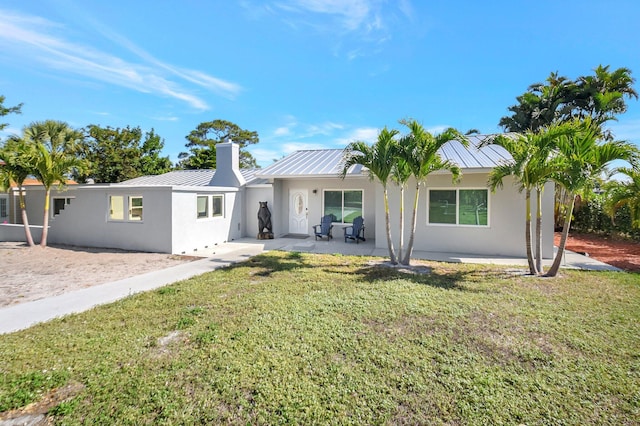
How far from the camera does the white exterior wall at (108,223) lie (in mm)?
10617

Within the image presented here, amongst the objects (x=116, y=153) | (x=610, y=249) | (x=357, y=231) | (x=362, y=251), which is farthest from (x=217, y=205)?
(x=116, y=153)

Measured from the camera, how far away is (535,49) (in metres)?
14.5

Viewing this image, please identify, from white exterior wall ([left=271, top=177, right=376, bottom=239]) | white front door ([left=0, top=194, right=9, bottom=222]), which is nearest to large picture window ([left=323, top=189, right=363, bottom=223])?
white exterior wall ([left=271, top=177, right=376, bottom=239])

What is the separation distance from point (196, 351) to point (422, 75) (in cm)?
1608

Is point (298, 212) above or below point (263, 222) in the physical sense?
above

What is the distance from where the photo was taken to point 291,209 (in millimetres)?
14867

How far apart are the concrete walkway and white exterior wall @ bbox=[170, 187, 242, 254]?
51cm

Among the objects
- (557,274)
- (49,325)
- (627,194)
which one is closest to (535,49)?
(627,194)

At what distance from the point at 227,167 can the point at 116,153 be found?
54.5 feet

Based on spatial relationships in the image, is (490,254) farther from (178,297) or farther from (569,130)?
(178,297)

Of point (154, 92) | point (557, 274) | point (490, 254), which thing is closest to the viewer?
point (557, 274)

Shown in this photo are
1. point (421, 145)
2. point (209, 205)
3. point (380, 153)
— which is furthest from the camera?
point (209, 205)

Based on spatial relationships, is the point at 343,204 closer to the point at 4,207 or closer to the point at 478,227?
the point at 478,227

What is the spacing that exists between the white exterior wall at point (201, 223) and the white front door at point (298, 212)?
2.53 meters
